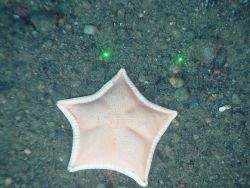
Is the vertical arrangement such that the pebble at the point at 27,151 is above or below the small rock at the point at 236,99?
below

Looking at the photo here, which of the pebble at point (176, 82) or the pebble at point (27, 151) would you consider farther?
the pebble at point (27, 151)

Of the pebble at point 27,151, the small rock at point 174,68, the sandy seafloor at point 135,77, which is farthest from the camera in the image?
the pebble at point 27,151

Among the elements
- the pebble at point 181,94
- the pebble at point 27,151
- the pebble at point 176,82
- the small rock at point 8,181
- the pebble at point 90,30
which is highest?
the pebble at point 90,30

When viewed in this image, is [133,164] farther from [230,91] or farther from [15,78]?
[15,78]

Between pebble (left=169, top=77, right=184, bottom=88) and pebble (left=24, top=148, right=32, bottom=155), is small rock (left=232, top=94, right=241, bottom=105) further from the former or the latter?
pebble (left=24, top=148, right=32, bottom=155)

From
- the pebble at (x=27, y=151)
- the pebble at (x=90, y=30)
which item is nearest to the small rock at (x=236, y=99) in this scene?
the pebble at (x=90, y=30)

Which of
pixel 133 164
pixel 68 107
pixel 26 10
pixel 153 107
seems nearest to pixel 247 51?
pixel 153 107

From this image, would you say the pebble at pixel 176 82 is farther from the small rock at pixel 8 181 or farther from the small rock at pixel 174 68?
the small rock at pixel 8 181

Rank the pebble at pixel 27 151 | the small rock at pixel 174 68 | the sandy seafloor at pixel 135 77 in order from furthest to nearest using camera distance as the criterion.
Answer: the pebble at pixel 27 151, the small rock at pixel 174 68, the sandy seafloor at pixel 135 77
